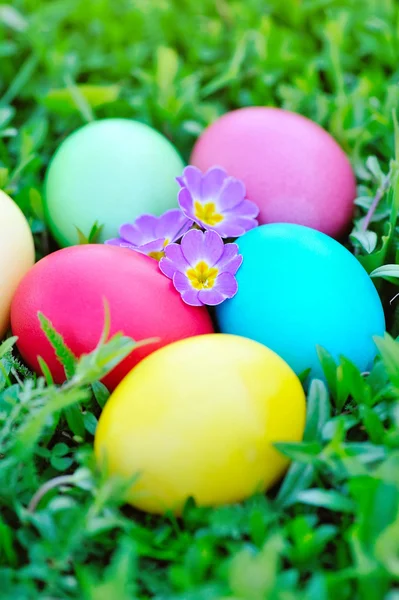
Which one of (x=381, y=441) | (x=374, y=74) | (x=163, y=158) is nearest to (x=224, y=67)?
(x=374, y=74)

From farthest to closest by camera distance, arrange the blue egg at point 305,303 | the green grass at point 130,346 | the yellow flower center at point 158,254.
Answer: the yellow flower center at point 158,254, the blue egg at point 305,303, the green grass at point 130,346

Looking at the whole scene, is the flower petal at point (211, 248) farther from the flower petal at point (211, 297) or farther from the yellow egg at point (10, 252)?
the yellow egg at point (10, 252)

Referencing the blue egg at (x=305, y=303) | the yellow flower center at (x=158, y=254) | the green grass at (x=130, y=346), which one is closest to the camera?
the green grass at (x=130, y=346)

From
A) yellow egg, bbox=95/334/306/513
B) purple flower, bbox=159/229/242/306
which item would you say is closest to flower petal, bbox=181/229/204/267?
purple flower, bbox=159/229/242/306

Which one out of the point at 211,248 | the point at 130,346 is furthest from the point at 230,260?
the point at 130,346

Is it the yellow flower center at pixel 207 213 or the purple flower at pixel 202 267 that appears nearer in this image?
the purple flower at pixel 202 267

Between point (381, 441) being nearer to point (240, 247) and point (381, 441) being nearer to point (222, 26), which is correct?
point (240, 247)

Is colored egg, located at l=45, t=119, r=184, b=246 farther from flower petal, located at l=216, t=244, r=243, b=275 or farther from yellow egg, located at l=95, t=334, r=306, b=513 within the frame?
yellow egg, located at l=95, t=334, r=306, b=513

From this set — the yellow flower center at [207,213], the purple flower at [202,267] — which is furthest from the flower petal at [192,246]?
the yellow flower center at [207,213]
